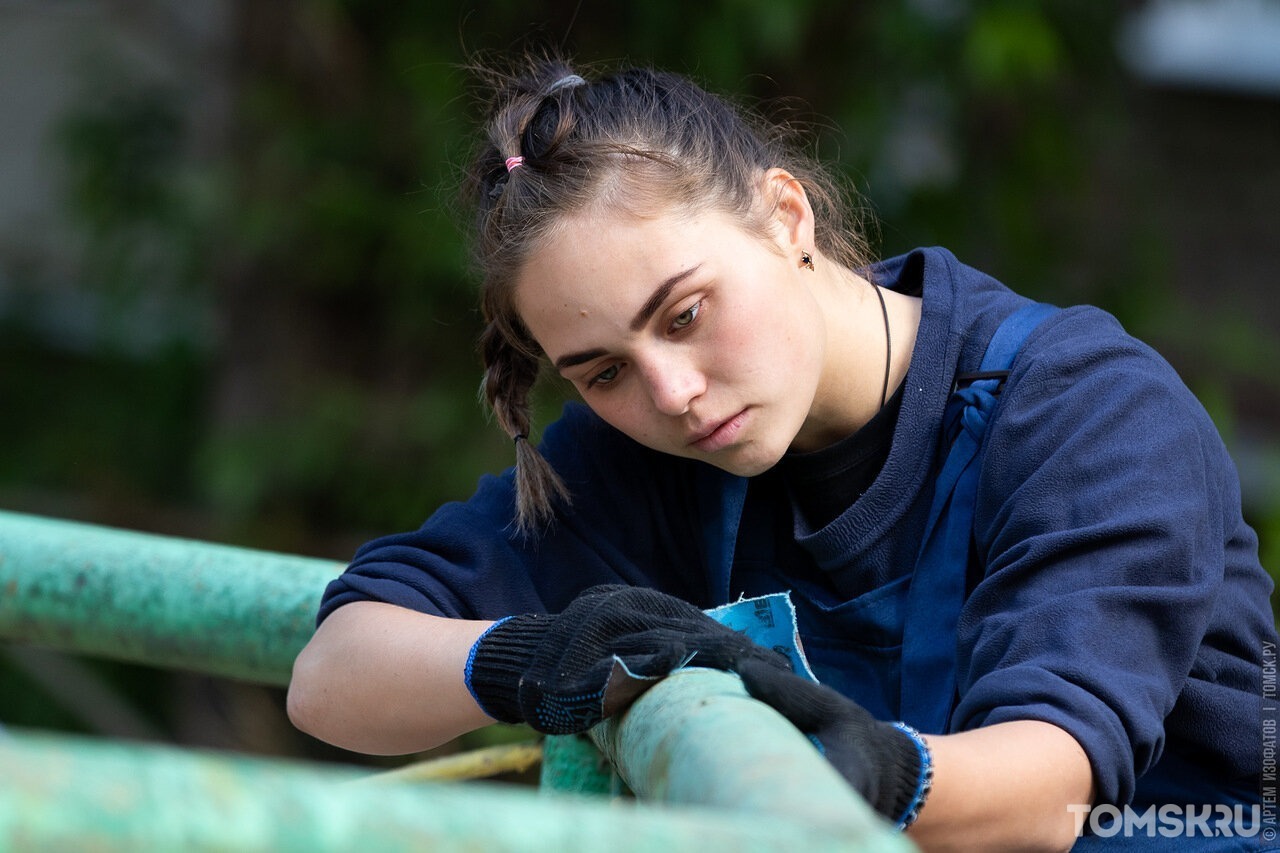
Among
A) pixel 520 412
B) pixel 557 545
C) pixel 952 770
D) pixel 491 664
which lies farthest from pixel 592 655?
pixel 520 412

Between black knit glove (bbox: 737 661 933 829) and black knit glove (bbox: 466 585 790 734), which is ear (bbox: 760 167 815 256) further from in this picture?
black knit glove (bbox: 737 661 933 829)

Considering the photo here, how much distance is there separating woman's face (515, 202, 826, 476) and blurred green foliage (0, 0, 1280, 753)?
172cm

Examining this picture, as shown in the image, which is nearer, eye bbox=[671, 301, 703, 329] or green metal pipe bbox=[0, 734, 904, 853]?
green metal pipe bbox=[0, 734, 904, 853]

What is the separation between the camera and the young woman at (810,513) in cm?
107

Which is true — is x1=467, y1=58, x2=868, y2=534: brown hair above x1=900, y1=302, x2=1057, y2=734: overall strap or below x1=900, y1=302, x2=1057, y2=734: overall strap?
above

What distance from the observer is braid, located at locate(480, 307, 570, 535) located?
1.48m

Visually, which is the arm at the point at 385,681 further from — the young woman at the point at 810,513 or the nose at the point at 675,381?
the nose at the point at 675,381

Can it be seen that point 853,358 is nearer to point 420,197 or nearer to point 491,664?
point 491,664

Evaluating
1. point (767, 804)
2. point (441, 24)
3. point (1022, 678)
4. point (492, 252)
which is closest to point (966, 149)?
point (441, 24)

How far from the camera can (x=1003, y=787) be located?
101cm

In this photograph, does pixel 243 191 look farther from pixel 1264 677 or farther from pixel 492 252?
pixel 1264 677

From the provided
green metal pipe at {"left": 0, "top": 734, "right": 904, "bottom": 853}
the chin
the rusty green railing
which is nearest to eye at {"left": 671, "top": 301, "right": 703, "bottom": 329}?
the chin

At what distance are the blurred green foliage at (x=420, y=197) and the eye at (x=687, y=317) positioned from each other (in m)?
1.78

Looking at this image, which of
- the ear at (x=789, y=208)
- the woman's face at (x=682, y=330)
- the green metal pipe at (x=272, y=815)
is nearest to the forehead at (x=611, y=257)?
the woman's face at (x=682, y=330)
